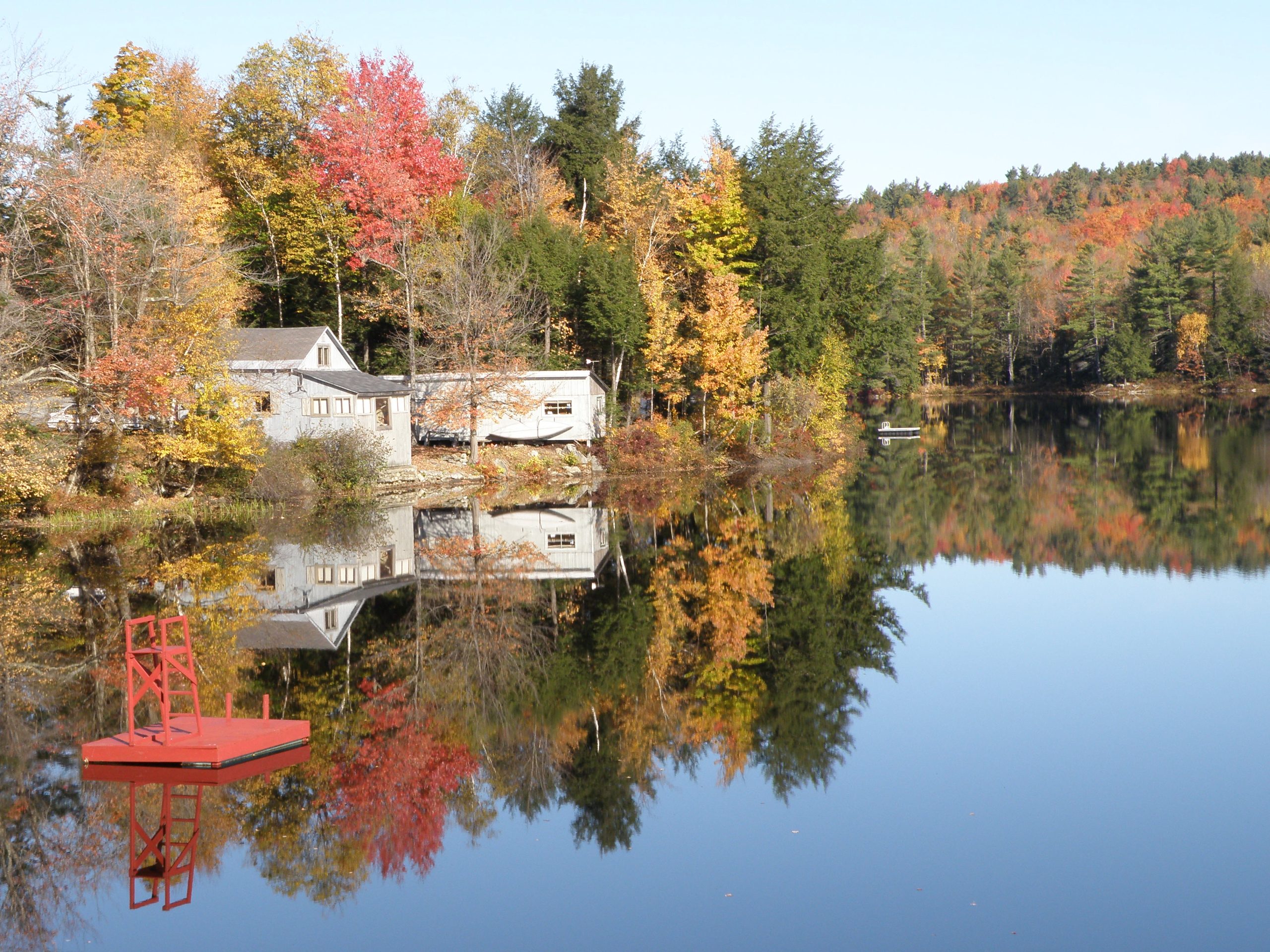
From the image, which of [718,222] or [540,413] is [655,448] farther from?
[718,222]

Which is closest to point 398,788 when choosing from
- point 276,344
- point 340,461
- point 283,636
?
point 283,636

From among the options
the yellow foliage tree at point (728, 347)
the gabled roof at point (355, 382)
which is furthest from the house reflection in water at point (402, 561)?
the yellow foliage tree at point (728, 347)

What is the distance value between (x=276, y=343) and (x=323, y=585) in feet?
62.3

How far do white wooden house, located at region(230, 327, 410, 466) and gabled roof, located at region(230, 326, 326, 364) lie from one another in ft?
0.05

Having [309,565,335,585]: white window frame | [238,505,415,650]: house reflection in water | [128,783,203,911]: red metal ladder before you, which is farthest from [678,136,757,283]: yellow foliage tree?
[128,783,203,911]: red metal ladder

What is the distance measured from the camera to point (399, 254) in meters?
40.2

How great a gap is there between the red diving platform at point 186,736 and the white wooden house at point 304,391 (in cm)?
2441

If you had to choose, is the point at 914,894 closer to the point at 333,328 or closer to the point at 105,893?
the point at 105,893

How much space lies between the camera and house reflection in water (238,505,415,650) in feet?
53.2

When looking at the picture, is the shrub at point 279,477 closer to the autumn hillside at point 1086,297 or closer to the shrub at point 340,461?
the shrub at point 340,461

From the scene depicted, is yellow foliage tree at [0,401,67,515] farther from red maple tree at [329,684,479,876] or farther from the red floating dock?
red maple tree at [329,684,479,876]

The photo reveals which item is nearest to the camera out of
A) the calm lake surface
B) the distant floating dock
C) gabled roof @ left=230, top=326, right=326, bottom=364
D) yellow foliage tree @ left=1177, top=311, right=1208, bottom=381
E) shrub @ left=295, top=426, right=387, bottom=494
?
the calm lake surface

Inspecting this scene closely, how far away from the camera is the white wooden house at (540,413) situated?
1578 inches

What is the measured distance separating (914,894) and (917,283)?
83.9 meters
